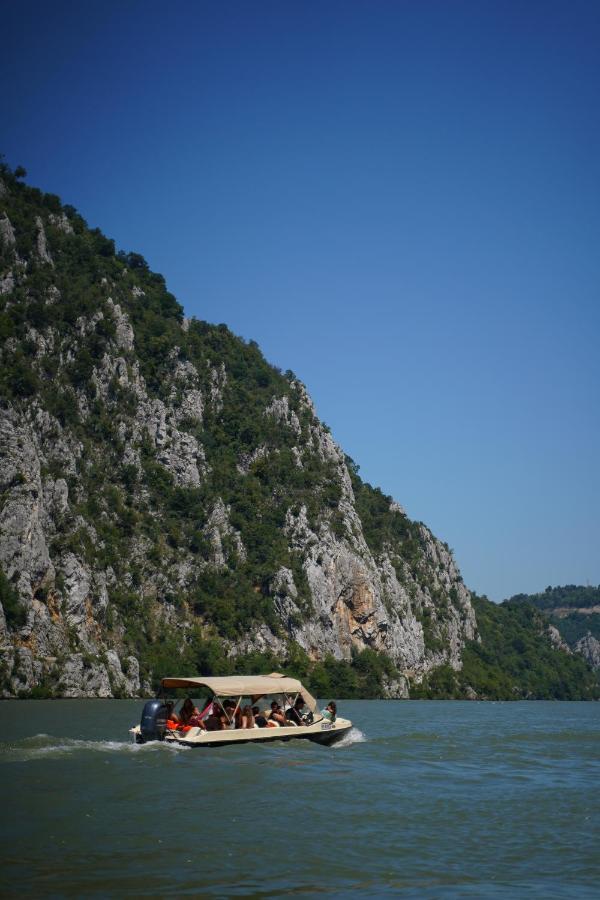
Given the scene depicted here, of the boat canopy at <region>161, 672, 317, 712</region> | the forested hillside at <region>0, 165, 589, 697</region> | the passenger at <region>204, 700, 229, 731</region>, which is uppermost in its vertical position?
the forested hillside at <region>0, 165, 589, 697</region>

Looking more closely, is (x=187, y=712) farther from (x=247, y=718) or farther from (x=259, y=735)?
(x=259, y=735)

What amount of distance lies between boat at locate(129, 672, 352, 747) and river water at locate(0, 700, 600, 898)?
0.61 metres

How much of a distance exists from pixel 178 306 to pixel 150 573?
2641 inches

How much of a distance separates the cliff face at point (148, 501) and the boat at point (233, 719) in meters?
49.6

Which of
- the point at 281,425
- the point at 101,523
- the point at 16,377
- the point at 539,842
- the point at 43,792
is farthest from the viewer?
the point at 281,425

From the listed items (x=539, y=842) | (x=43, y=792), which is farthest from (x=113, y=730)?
(x=539, y=842)

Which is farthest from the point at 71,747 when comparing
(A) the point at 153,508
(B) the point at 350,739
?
(A) the point at 153,508

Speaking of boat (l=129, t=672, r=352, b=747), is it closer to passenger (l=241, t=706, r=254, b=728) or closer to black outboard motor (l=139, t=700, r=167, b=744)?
black outboard motor (l=139, t=700, r=167, b=744)

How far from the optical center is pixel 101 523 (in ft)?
413

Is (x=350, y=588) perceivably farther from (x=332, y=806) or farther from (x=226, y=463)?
(x=332, y=806)

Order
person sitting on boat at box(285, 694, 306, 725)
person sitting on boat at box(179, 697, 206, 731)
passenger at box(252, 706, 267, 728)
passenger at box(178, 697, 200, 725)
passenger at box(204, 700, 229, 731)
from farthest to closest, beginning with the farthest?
person sitting on boat at box(285, 694, 306, 725) < passenger at box(252, 706, 267, 728) < passenger at box(204, 700, 229, 731) < passenger at box(178, 697, 200, 725) < person sitting on boat at box(179, 697, 206, 731)

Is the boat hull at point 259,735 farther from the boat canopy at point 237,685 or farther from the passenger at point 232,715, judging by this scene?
the boat canopy at point 237,685

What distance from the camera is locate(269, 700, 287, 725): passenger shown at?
44.6 metres

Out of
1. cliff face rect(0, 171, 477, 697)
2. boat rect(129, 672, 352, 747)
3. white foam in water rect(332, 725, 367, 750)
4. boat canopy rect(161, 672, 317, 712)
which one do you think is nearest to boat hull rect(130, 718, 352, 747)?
boat rect(129, 672, 352, 747)
